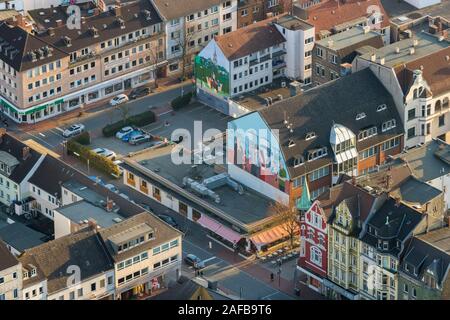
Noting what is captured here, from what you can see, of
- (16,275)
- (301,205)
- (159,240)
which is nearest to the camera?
(16,275)

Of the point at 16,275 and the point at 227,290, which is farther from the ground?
the point at 16,275

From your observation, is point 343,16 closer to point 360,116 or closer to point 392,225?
point 360,116

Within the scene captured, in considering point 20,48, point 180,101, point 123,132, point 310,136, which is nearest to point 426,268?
point 310,136

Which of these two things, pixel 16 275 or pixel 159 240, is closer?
pixel 16 275

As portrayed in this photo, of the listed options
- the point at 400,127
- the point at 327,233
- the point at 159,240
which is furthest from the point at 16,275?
the point at 400,127

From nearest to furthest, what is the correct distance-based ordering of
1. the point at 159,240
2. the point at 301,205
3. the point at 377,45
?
the point at 159,240 < the point at 301,205 < the point at 377,45

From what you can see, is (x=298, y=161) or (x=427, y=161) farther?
(x=298, y=161)

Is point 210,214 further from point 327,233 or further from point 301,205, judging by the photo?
point 327,233
